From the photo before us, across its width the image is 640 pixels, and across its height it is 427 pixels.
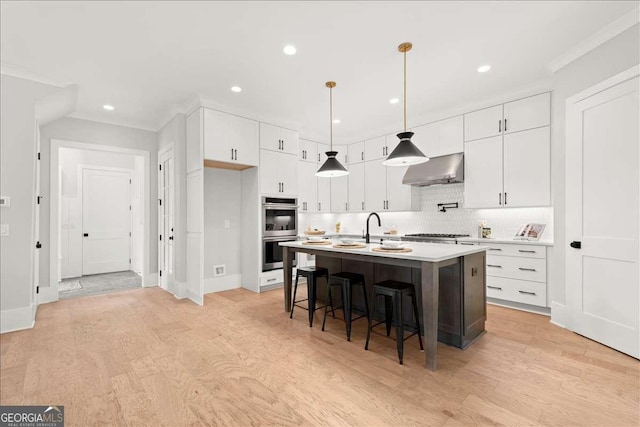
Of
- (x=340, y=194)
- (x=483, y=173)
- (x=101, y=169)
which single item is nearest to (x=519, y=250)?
(x=483, y=173)

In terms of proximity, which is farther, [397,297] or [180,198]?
[180,198]

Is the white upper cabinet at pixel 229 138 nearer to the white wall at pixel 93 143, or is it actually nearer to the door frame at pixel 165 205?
the door frame at pixel 165 205

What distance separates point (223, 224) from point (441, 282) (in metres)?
3.68

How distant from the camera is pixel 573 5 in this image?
246 centimetres

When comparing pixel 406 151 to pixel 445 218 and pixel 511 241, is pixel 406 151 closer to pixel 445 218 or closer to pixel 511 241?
pixel 511 241

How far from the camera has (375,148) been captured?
5.93 m

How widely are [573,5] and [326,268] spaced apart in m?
3.45

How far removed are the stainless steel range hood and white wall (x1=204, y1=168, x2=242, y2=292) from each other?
2.99 meters

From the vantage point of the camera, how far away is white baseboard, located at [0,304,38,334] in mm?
3264

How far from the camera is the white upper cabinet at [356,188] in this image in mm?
6137

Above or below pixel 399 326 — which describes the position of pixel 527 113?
above

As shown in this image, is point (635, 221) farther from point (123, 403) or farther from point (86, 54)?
point (86, 54)

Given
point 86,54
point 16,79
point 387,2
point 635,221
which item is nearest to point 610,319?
point 635,221

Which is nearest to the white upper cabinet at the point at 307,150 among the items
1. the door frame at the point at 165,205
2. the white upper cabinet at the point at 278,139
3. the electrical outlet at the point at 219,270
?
the white upper cabinet at the point at 278,139
